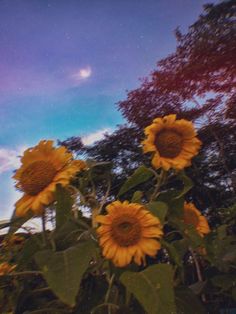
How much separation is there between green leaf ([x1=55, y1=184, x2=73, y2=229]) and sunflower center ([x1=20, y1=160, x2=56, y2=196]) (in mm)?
25

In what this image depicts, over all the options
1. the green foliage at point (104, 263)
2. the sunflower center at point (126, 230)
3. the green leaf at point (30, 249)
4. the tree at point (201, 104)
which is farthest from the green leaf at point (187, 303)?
the tree at point (201, 104)

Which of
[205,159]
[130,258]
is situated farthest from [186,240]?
[205,159]

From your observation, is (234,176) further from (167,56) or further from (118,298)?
(118,298)

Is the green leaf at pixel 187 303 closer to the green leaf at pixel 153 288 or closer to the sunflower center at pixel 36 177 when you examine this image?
the green leaf at pixel 153 288

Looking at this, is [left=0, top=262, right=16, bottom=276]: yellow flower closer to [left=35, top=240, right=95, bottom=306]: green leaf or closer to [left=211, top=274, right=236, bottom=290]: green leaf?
[left=35, top=240, right=95, bottom=306]: green leaf

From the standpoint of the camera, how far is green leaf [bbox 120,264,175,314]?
0.48 metres

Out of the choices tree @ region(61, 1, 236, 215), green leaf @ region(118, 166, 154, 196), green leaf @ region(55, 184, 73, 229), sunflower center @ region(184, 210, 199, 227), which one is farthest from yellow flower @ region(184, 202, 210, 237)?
tree @ region(61, 1, 236, 215)

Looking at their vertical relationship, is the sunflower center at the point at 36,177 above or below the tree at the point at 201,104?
below

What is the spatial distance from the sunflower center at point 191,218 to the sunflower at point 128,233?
147mm

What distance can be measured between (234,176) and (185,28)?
4.53 ft

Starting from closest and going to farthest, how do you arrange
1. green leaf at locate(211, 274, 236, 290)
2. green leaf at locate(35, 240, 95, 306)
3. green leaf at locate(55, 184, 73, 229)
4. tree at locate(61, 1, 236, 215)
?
green leaf at locate(35, 240, 95, 306), green leaf at locate(55, 184, 73, 229), green leaf at locate(211, 274, 236, 290), tree at locate(61, 1, 236, 215)

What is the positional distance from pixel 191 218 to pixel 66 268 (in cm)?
30

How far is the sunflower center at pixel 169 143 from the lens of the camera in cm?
64

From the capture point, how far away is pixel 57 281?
1.58ft
